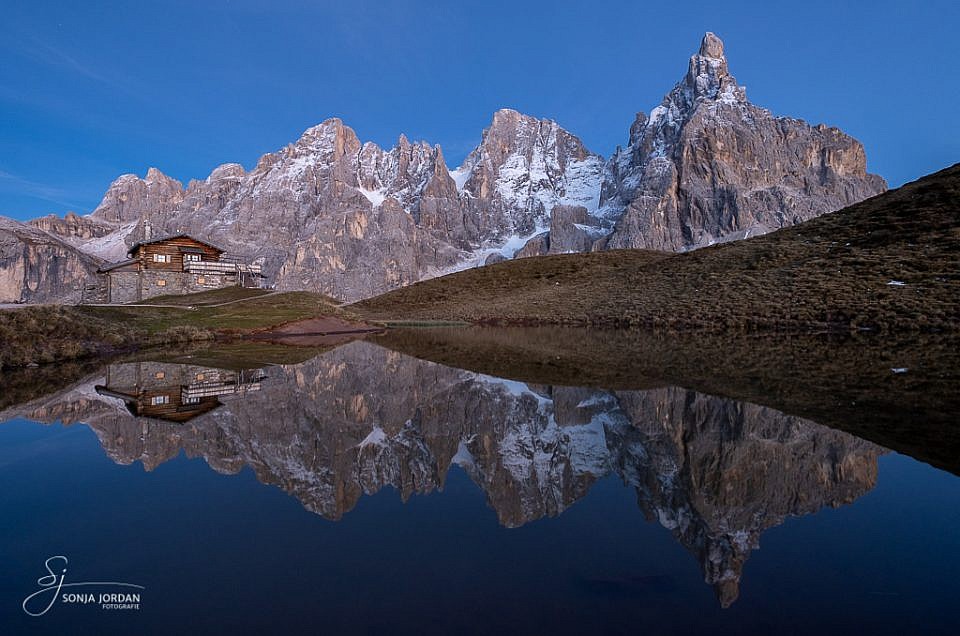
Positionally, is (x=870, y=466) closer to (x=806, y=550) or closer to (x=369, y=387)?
(x=806, y=550)

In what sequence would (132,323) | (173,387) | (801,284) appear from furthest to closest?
(801,284), (132,323), (173,387)

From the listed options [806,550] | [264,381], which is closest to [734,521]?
[806,550]

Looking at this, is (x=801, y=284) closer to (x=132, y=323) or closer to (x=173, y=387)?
(x=173, y=387)

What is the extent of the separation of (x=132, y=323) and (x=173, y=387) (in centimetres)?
1875

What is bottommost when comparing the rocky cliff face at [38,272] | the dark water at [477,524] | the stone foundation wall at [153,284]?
the dark water at [477,524]

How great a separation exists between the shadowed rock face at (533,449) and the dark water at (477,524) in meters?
0.04

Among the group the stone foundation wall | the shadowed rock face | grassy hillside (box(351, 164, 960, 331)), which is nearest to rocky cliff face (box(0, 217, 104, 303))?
the stone foundation wall

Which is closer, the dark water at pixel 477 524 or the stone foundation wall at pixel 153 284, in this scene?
the dark water at pixel 477 524

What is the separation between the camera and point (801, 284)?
36781 mm

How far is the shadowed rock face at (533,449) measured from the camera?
498 centimetres

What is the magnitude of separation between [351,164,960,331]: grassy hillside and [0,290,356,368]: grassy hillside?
21381 millimetres
